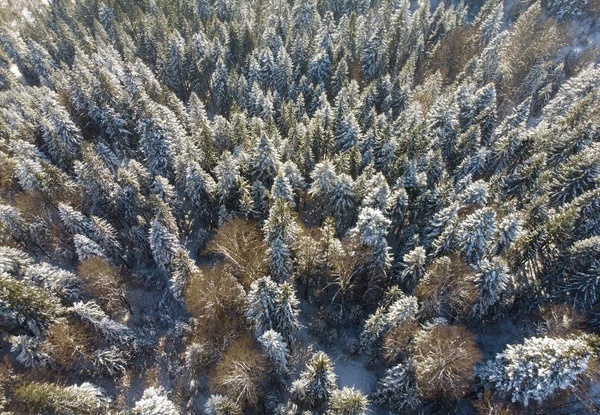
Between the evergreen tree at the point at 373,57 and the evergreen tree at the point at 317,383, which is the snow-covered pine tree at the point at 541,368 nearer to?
the evergreen tree at the point at 317,383

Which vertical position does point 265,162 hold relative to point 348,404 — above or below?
above

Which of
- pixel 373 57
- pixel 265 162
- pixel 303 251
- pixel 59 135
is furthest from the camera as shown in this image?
pixel 373 57

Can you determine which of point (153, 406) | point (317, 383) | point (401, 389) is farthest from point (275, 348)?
point (401, 389)

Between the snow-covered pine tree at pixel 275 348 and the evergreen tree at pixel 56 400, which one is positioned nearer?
the evergreen tree at pixel 56 400

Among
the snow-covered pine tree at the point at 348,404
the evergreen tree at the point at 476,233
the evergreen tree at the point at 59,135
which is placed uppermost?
the evergreen tree at the point at 59,135

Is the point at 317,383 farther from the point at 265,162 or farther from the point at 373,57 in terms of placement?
the point at 373,57

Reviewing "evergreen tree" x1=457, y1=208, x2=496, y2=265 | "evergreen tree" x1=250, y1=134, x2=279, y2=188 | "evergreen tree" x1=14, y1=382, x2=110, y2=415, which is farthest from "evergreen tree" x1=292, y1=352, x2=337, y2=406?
"evergreen tree" x1=250, y1=134, x2=279, y2=188

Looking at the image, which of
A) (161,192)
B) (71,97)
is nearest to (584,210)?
(161,192)

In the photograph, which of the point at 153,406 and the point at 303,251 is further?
the point at 303,251

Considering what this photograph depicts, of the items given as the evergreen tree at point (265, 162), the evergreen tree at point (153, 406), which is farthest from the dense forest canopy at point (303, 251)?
the evergreen tree at point (265, 162)
